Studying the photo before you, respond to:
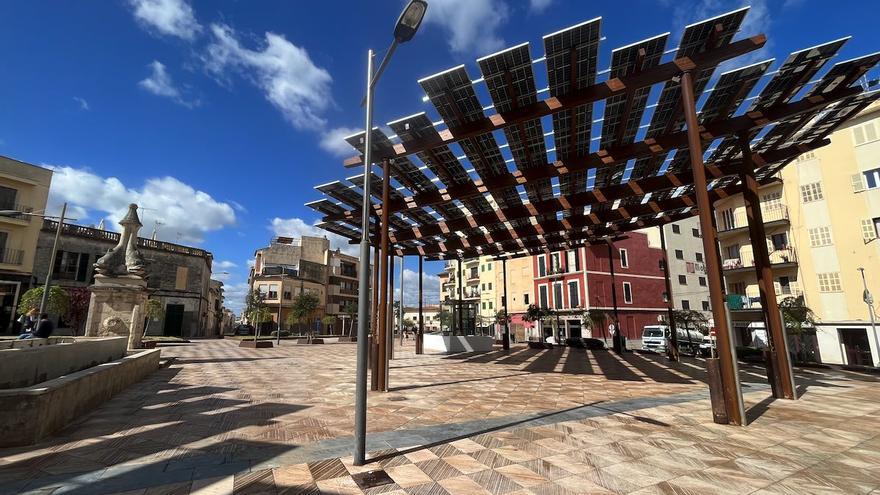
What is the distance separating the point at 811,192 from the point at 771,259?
5212mm

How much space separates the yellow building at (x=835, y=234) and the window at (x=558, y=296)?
781 inches

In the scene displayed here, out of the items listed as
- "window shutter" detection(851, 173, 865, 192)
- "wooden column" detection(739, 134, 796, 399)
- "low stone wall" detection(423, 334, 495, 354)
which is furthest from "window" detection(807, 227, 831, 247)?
"low stone wall" detection(423, 334, 495, 354)

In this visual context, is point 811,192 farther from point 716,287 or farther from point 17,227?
point 17,227

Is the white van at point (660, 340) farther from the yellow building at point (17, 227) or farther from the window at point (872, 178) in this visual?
the yellow building at point (17, 227)

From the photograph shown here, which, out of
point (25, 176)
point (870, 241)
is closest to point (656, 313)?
point (870, 241)

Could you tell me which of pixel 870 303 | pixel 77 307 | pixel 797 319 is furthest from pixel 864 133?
pixel 77 307

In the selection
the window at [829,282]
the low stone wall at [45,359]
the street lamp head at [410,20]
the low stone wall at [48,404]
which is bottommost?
the low stone wall at [48,404]

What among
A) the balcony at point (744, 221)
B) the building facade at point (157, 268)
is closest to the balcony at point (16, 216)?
the building facade at point (157, 268)

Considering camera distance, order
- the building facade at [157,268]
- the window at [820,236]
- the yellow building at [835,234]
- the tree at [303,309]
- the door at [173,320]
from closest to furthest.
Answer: the yellow building at [835,234]
the window at [820,236]
the building facade at [157,268]
the tree at [303,309]
the door at [173,320]

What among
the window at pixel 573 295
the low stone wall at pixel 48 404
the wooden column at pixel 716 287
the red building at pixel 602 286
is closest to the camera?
the low stone wall at pixel 48 404

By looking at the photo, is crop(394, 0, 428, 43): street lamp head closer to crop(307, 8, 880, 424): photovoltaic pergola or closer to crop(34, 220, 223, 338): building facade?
crop(307, 8, 880, 424): photovoltaic pergola

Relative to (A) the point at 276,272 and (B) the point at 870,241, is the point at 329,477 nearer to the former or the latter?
(B) the point at 870,241

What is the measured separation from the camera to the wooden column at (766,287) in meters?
8.99

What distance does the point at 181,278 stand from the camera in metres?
44.2
